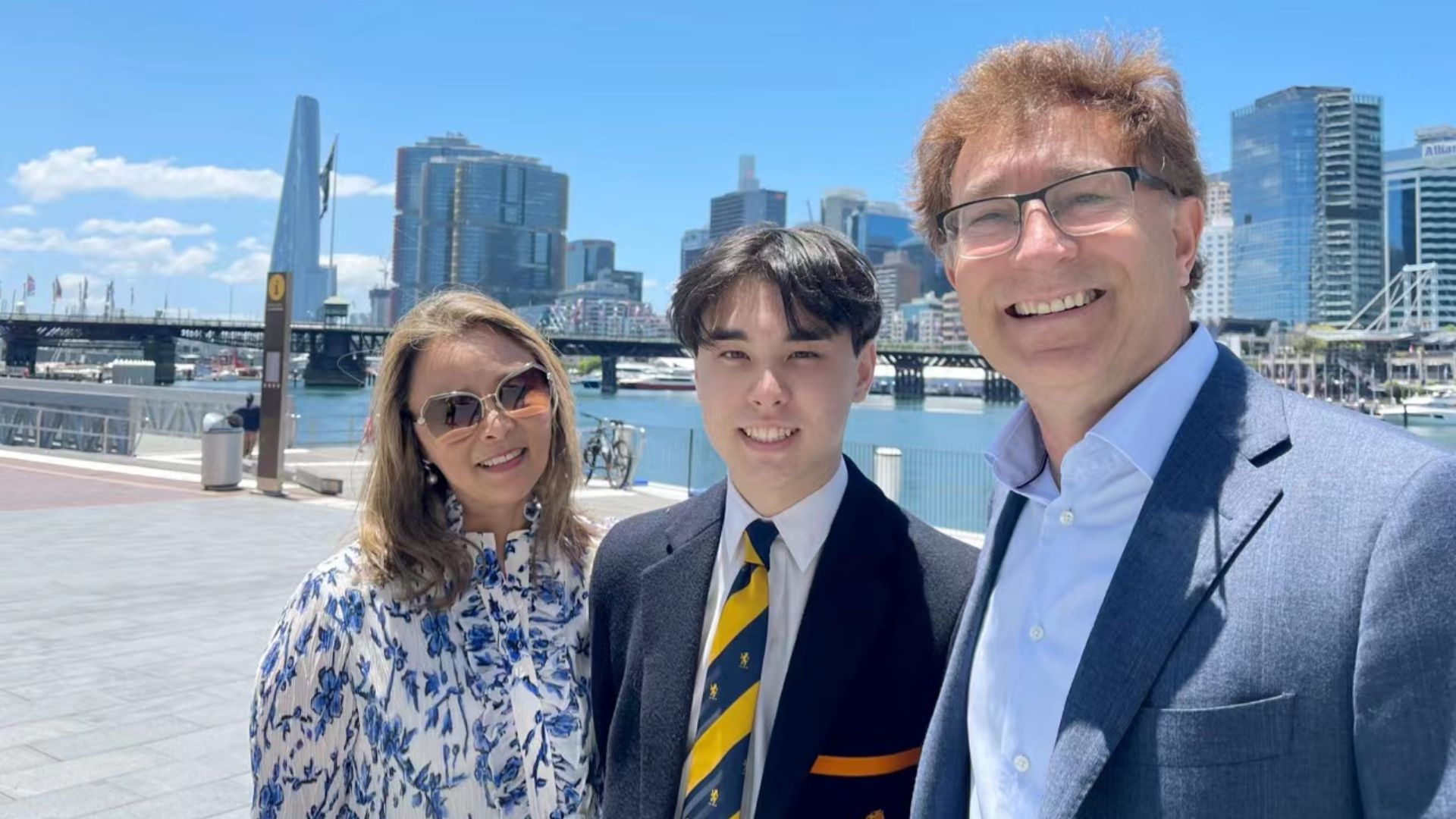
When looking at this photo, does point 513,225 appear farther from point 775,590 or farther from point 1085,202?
point 1085,202

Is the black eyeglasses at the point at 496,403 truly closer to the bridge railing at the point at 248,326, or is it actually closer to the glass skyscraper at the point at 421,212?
the bridge railing at the point at 248,326

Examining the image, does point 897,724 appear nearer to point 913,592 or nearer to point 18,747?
point 913,592

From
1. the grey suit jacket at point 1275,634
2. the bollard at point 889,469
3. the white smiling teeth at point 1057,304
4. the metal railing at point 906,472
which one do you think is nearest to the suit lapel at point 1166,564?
the grey suit jacket at point 1275,634

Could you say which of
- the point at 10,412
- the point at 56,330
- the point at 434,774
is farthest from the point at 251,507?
the point at 56,330

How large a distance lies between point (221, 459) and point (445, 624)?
13469 millimetres

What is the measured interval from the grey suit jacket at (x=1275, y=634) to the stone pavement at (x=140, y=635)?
1.59m

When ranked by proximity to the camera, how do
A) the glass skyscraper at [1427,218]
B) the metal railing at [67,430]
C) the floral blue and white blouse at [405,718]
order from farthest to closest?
the glass skyscraper at [1427,218] → the metal railing at [67,430] → the floral blue and white blouse at [405,718]

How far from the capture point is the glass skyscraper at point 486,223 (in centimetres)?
13338

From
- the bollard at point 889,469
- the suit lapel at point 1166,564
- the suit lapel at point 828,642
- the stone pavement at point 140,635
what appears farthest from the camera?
the bollard at point 889,469

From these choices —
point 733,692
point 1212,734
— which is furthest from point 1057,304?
point 733,692

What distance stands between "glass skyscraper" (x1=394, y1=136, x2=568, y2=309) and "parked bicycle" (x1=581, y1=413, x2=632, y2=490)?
4379 inches

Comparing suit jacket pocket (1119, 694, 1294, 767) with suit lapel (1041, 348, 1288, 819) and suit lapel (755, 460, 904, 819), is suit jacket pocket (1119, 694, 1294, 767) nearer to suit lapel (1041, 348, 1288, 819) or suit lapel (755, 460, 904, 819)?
suit lapel (1041, 348, 1288, 819)

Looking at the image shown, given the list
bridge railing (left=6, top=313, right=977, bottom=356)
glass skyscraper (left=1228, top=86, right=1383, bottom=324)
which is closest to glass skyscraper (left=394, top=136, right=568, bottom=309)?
bridge railing (left=6, top=313, right=977, bottom=356)

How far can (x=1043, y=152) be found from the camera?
1.48 meters
